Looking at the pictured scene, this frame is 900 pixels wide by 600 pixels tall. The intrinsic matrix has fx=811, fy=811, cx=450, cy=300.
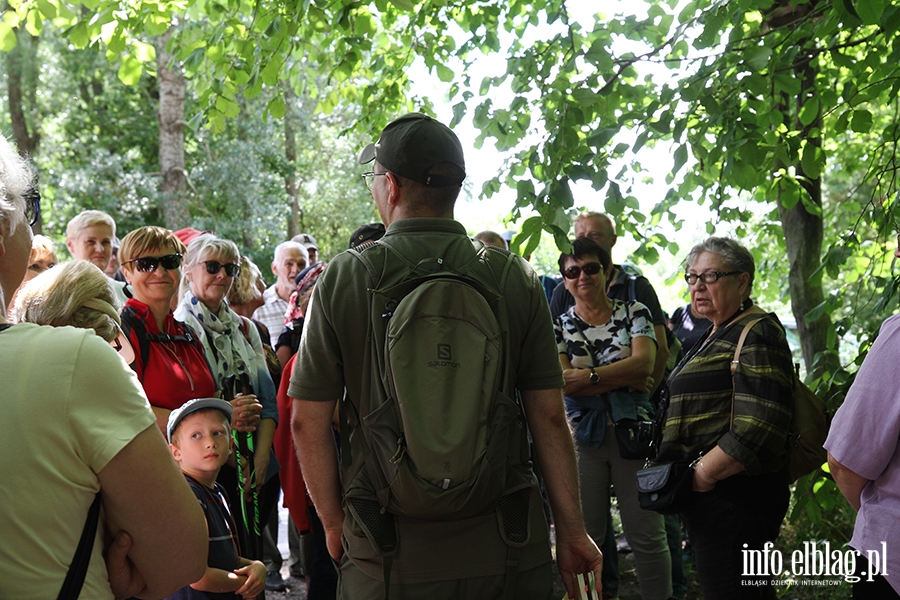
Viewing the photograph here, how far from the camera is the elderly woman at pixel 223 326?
4.07m

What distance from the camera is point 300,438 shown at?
7.66 ft

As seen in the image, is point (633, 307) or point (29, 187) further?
point (633, 307)

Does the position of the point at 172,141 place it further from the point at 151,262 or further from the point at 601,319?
the point at 601,319

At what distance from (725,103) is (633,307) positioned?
1318 millimetres

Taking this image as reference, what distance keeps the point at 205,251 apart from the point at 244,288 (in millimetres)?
1322

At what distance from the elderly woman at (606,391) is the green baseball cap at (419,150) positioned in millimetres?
2274

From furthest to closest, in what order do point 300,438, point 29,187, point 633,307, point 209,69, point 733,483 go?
point 209,69 → point 633,307 → point 733,483 → point 300,438 → point 29,187

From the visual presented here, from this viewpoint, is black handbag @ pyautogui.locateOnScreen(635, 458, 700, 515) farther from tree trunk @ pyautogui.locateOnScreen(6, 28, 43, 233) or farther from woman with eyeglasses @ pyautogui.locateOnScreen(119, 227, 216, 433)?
tree trunk @ pyautogui.locateOnScreen(6, 28, 43, 233)

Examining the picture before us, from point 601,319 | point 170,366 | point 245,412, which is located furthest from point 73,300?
point 601,319

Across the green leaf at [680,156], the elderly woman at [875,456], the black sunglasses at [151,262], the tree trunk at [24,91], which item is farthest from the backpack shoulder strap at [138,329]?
the tree trunk at [24,91]

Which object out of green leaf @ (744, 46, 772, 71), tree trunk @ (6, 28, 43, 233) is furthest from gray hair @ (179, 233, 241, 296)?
tree trunk @ (6, 28, 43, 233)

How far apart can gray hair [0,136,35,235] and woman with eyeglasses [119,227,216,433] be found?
77.6 inches

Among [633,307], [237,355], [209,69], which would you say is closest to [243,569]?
[237,355]

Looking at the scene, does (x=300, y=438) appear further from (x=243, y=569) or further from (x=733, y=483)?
(x=733, y=483)
